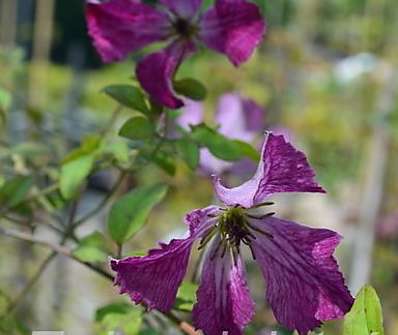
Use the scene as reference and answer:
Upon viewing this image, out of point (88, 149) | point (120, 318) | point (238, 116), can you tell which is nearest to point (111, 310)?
point (120, 318)

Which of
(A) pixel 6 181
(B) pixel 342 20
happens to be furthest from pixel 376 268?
Result: (B) pixel 342 20

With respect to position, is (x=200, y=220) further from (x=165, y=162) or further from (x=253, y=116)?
(x=253, y=116)

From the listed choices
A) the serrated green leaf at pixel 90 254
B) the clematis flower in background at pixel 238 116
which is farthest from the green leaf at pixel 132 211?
the clematis flower in background at pixel 238 116

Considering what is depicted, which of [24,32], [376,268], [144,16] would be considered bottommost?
[144,16]

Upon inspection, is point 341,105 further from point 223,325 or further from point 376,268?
point 223,325

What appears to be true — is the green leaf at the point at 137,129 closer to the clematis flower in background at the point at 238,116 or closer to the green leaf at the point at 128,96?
the green leaf at the point at 128,96

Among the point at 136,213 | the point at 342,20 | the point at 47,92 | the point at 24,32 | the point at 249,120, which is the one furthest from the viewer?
the point at 342,20
